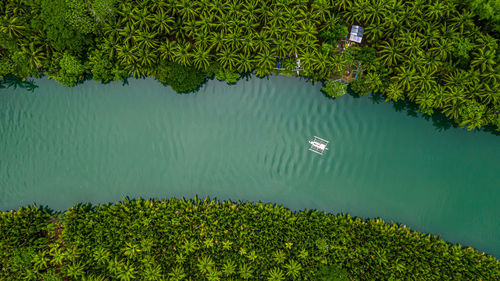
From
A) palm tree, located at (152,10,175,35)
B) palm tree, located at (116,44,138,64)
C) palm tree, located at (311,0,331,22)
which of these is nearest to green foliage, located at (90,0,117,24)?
palm tree, located at (116,44,138,64)

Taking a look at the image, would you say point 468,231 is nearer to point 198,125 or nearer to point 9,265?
point 198,125

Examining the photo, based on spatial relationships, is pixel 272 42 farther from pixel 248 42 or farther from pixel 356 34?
pixel 356 34

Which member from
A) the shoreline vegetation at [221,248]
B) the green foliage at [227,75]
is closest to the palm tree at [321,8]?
the green foliage at [227,75]

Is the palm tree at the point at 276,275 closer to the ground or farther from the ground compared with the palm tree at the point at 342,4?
closer to the ground

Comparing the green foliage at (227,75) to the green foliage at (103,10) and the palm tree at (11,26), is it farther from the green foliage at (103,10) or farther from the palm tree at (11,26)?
the palm tree at (11,26)

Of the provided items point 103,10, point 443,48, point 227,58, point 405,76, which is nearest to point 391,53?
point 405,76

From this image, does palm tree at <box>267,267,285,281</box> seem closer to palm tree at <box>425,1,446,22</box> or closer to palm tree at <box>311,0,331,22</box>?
palm tree at <box>311,0,331,22</box>
